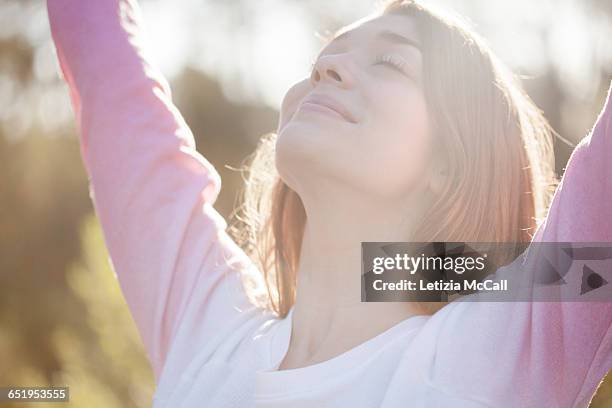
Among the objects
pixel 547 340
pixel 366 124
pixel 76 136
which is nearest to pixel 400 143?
pixel 366 124

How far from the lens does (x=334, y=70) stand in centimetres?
89

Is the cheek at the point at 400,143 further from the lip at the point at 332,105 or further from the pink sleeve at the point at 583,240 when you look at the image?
the pink sleeve at the point at 583,240

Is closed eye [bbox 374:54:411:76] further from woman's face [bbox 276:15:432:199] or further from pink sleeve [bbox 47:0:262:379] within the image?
pink sleeve [bbox 47:0:262:379]

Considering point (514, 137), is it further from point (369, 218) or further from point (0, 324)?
point (0, 324)

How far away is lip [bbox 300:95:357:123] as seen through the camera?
855 mm

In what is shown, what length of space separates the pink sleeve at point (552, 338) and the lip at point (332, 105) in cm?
24

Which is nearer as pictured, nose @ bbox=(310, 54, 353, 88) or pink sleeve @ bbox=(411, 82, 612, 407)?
pink sleeve @ bbox=(411, 82, 612, 407)

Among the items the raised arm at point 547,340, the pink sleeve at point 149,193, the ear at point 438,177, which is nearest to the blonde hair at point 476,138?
the ear at point 438,177

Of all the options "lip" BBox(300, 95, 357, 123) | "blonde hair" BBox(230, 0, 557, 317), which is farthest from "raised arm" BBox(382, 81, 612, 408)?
"lip" BBox(300, 95, 357, 123)

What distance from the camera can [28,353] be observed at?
2.81 metres

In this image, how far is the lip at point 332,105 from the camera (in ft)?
2.81

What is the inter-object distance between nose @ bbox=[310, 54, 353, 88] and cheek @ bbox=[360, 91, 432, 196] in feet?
0.18

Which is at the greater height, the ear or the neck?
the ear

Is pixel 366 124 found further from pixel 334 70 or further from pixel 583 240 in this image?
pixel 583 240
